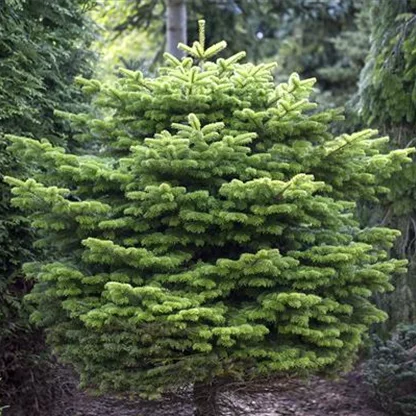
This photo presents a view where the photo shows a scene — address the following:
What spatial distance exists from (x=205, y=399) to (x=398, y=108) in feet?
11.4

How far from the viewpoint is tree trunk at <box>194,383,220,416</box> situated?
3.86 meters

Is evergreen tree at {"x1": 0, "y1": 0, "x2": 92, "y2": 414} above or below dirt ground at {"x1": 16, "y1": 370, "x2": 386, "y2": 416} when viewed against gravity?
above

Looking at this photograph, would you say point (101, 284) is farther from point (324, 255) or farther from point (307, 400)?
point (307, 400)

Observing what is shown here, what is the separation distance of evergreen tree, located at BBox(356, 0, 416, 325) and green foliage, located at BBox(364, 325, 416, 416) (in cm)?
84

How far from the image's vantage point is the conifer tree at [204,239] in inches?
135

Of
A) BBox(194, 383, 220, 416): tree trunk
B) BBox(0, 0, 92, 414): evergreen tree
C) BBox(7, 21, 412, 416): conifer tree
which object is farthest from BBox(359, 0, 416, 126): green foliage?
BBox(194, 383, 220, 416): tree trunk

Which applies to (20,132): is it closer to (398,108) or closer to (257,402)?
(257,402)

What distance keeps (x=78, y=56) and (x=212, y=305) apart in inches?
126

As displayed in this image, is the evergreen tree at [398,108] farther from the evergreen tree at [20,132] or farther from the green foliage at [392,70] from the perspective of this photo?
the evergreen tree at [20,132]

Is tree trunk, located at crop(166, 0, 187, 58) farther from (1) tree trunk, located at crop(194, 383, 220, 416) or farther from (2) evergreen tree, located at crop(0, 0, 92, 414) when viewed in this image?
(1) tree trunk, located at crop(194, 383, 220, 416)

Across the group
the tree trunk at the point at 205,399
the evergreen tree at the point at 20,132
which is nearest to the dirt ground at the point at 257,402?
the tree trunk at the point at 205,399

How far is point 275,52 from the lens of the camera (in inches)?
Result: 479

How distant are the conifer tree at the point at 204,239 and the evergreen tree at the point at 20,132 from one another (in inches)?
25.1

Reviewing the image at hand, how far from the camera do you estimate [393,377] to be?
491 cm
